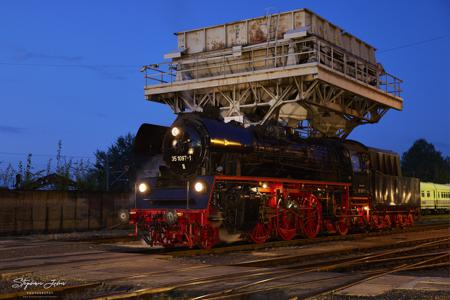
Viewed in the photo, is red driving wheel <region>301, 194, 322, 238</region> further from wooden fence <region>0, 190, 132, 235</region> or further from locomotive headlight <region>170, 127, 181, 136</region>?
wooden fence <region>0, 190, 132, 235</region>

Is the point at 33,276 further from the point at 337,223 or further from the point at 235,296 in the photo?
the point at 337,223

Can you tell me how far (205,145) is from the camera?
41.0 ft

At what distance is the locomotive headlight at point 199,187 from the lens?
475 inches

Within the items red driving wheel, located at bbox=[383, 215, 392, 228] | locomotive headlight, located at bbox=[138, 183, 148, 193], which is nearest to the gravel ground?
locomotive headlight, located at bbox=[138, 183, 148, 193]

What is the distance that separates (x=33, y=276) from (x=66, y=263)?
1.67m

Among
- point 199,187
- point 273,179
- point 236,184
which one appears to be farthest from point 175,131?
point 273,179

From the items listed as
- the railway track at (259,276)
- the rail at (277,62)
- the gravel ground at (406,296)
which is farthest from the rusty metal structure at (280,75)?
the gravel ground at (406,296)

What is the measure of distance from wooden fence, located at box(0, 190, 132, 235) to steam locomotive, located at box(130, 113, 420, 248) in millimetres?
7342

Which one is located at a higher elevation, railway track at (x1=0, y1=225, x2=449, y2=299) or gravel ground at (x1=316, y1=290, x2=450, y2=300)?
railway track at (x1=0, y1=225, x2=449, y2=299)

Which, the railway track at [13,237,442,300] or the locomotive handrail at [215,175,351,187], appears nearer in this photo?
the railway track at [13,237,442,300]

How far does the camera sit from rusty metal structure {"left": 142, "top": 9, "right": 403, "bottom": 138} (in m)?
23.0

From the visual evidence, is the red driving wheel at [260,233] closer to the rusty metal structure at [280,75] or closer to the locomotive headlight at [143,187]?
the locomotive headlight at [143,187]

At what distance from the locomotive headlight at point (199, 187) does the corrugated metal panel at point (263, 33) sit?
1309cm

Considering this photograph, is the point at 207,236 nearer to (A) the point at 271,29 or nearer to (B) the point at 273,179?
(B) the point at 273,179
